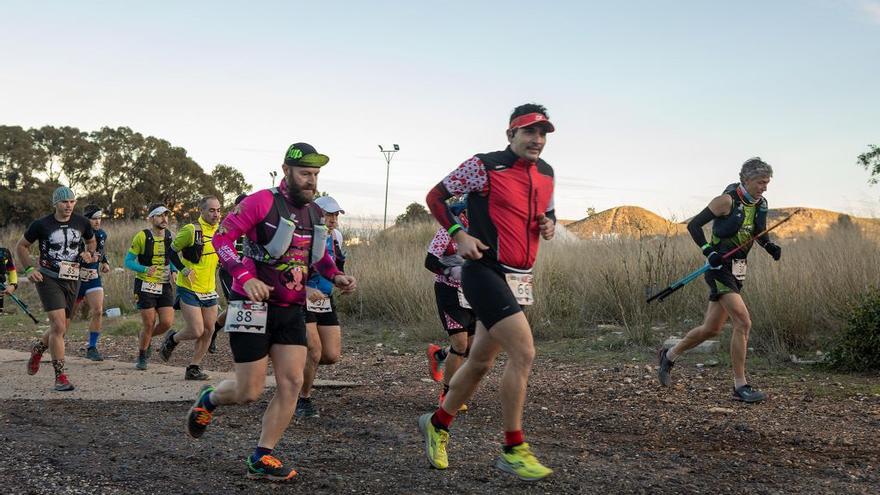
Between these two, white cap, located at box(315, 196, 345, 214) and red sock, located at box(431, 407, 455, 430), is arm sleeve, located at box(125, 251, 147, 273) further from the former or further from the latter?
red sock, located at box(431, 407, 455, 430)

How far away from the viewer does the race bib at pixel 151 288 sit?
33.4ft

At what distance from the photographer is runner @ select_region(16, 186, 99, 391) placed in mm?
8836

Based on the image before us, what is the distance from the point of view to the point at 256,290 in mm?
4770

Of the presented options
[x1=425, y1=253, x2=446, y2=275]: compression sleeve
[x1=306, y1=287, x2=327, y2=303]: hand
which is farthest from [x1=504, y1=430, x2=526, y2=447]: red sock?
[x1=425, y1=253, x2=446, y2=275]: compression sleeve

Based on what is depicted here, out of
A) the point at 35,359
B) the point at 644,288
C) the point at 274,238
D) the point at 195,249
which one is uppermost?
the point at 274,238

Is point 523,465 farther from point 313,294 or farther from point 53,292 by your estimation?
point 53,292

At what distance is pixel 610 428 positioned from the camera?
6781 millimetres

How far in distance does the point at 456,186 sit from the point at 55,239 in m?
5.76

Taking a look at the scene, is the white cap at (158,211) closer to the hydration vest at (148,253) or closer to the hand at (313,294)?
the hydration vest at (148,253)

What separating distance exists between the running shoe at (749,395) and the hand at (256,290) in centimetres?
477

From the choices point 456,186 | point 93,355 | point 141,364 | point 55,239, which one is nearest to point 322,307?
point 456,186

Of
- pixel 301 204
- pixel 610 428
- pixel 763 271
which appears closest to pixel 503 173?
pixel 301 204

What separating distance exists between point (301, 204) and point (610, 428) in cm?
314

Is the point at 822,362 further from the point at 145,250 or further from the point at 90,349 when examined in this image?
the point at 90,349
